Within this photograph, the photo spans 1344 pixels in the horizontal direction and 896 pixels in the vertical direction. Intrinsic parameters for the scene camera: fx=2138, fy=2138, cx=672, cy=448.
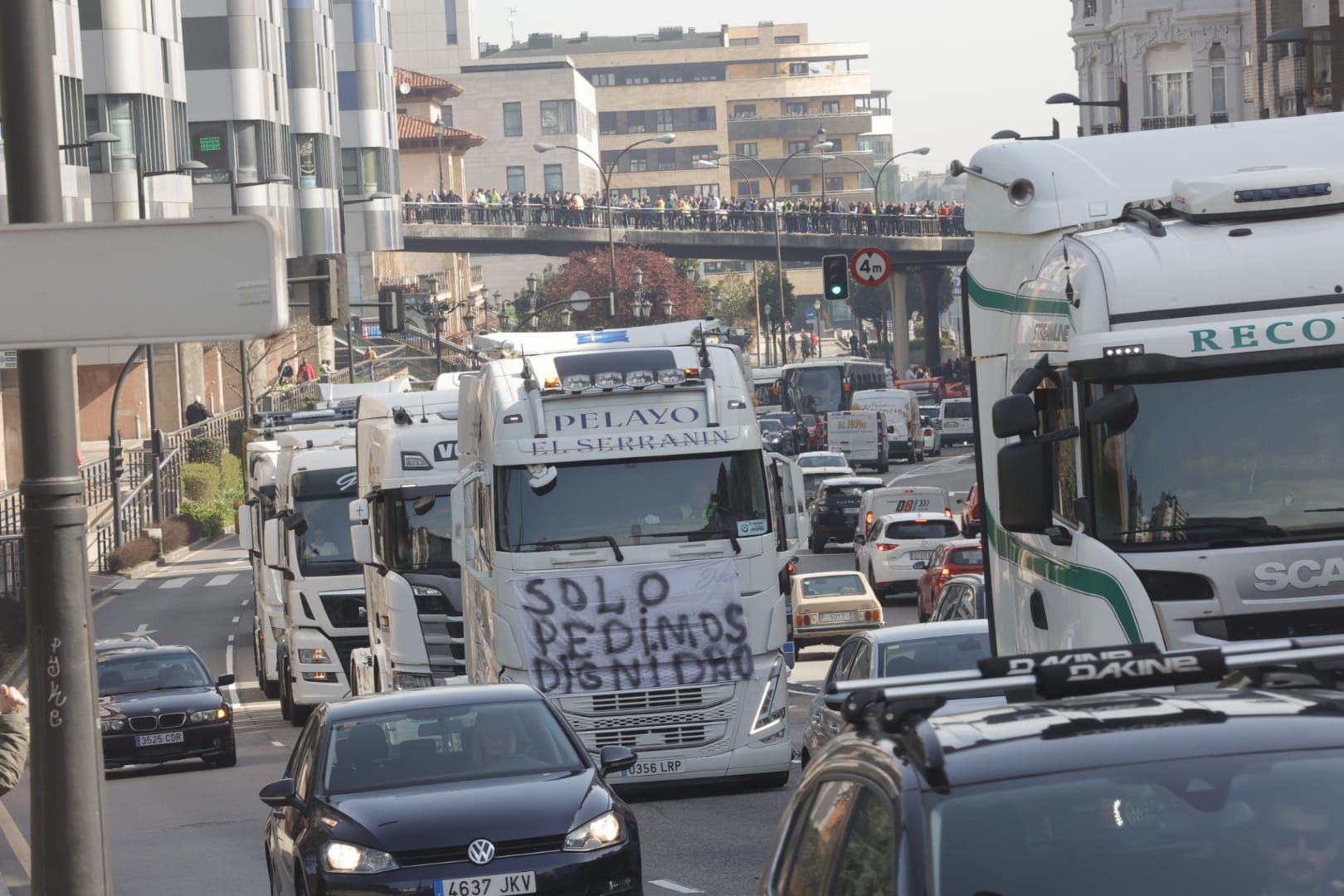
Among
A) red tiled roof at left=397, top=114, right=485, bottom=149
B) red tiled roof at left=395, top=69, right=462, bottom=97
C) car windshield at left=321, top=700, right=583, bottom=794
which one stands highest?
red tiled roof at left=395, top=69, right=462, bottom=97

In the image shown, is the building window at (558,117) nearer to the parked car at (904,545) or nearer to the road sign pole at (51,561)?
the parked car at (904,545)

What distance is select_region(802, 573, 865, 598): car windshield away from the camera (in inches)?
1233

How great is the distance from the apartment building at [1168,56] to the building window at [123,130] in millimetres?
32671

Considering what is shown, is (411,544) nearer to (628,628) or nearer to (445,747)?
(628,628)

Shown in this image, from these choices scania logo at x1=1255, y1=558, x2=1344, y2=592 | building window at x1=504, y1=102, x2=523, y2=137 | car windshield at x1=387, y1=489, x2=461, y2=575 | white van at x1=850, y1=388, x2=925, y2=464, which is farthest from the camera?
building window at x1=504, y1=102, x2=523, y2=137

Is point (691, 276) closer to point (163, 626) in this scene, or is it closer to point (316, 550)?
point (163, 626)

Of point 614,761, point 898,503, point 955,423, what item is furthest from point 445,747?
point 955,423

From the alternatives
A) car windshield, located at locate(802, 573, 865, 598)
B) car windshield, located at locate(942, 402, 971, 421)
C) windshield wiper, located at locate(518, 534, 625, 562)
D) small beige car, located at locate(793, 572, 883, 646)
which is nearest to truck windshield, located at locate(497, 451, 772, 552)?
windshield wiper, located at locate(518, 534, 625, 562)

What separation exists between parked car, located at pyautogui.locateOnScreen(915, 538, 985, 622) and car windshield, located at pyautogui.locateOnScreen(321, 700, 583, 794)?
67.2 feet

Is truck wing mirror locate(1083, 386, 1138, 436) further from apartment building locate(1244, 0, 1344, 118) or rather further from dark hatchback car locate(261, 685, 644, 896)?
apartment building locate(1244, 0, 1344, 118)

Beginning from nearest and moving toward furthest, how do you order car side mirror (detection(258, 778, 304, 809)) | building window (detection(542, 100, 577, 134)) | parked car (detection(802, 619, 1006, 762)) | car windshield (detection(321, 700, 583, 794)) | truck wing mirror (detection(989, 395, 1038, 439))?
truck wing mirror (detection(989, 395, 1038, 439))
car side mirror (detection(258, 778, 304, 809))
car windshield (detection(321, 700, 583, 794))
parked car (detection(802, 619, 1006, 762))
building window (detection(542, 100, 577, 134))

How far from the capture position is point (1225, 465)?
985cm

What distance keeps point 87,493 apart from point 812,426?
32622mm

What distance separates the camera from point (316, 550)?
27828 millimetres
